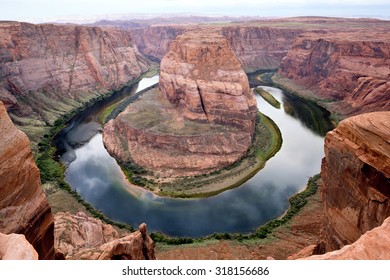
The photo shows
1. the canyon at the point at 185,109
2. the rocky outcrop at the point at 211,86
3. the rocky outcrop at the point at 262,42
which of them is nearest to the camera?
the canyon at the point at 185,109

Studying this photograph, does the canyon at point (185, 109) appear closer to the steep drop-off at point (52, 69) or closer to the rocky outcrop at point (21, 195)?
the rocky outcrop at point (21, 195)

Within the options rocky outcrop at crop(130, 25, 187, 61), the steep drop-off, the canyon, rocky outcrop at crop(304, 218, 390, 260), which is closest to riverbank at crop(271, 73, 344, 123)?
the canyon

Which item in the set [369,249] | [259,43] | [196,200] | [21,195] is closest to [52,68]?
[196,200]

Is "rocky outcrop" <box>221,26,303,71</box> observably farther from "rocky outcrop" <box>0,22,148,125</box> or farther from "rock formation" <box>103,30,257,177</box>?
"rock formation" <box>103,30,257,177</box>

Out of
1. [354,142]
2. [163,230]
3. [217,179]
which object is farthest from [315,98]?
[354,142]

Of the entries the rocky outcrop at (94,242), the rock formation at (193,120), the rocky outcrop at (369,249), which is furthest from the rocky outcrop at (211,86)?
the rocky outcrop at (369,249)

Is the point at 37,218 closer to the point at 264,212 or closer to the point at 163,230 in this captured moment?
the point at 163,230
